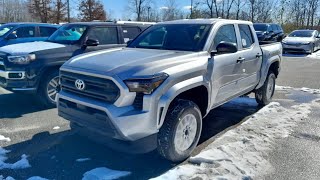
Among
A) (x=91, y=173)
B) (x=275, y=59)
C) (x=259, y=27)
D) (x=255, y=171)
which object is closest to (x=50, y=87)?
(x=91, y=173)

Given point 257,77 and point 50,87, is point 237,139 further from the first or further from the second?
point 50,87

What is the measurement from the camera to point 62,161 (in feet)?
13.1

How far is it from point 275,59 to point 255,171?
3.87 m

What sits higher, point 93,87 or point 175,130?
point 93,87

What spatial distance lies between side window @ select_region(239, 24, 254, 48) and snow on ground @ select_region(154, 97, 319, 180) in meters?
1.45

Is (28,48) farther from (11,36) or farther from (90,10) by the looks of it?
(90,10)

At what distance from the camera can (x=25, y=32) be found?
40.2ft

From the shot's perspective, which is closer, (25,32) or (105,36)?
(105,36)

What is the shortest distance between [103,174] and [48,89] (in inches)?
132

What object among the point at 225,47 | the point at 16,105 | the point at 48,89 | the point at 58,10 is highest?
the point at 58,10

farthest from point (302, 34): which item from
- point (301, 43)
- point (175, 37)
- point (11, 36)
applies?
point (175, 37)

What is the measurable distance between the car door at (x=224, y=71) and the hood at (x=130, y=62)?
0.49 meters

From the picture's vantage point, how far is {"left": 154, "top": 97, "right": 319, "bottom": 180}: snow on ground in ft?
12.0

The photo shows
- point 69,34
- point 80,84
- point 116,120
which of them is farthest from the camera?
point 69,34
